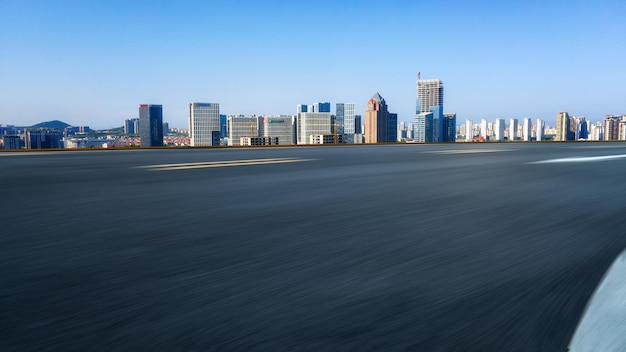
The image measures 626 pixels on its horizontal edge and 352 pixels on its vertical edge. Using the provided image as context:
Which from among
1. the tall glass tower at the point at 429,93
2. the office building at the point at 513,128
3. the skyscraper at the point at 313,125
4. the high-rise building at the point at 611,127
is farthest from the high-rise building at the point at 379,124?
the tall glass tower at the point at 429,93

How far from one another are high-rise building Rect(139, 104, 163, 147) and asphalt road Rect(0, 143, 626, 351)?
27.3 meters

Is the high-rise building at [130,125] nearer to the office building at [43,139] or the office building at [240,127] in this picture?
the office building at [240,127]

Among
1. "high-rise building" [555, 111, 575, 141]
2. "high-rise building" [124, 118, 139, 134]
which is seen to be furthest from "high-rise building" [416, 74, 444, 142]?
"high-rise building" [124, 118, 139, 134]

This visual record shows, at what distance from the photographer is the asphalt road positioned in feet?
3.22

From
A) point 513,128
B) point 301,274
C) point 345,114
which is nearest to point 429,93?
point 345,114

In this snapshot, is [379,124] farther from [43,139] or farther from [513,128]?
[43,139]

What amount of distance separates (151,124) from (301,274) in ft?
101

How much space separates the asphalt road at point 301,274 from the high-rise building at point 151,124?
89.5ft

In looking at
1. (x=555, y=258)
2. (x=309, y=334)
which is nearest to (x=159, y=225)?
(x=309, y=334)

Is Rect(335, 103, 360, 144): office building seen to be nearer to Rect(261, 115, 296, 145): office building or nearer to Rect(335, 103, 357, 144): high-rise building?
Rect(335, 103, 357, 144): high-rise building

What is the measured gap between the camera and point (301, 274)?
142 centimetres

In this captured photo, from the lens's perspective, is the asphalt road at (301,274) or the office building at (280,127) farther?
the office building at (280,127)

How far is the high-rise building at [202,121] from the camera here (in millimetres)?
33906

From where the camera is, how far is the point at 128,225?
2.29 metres
